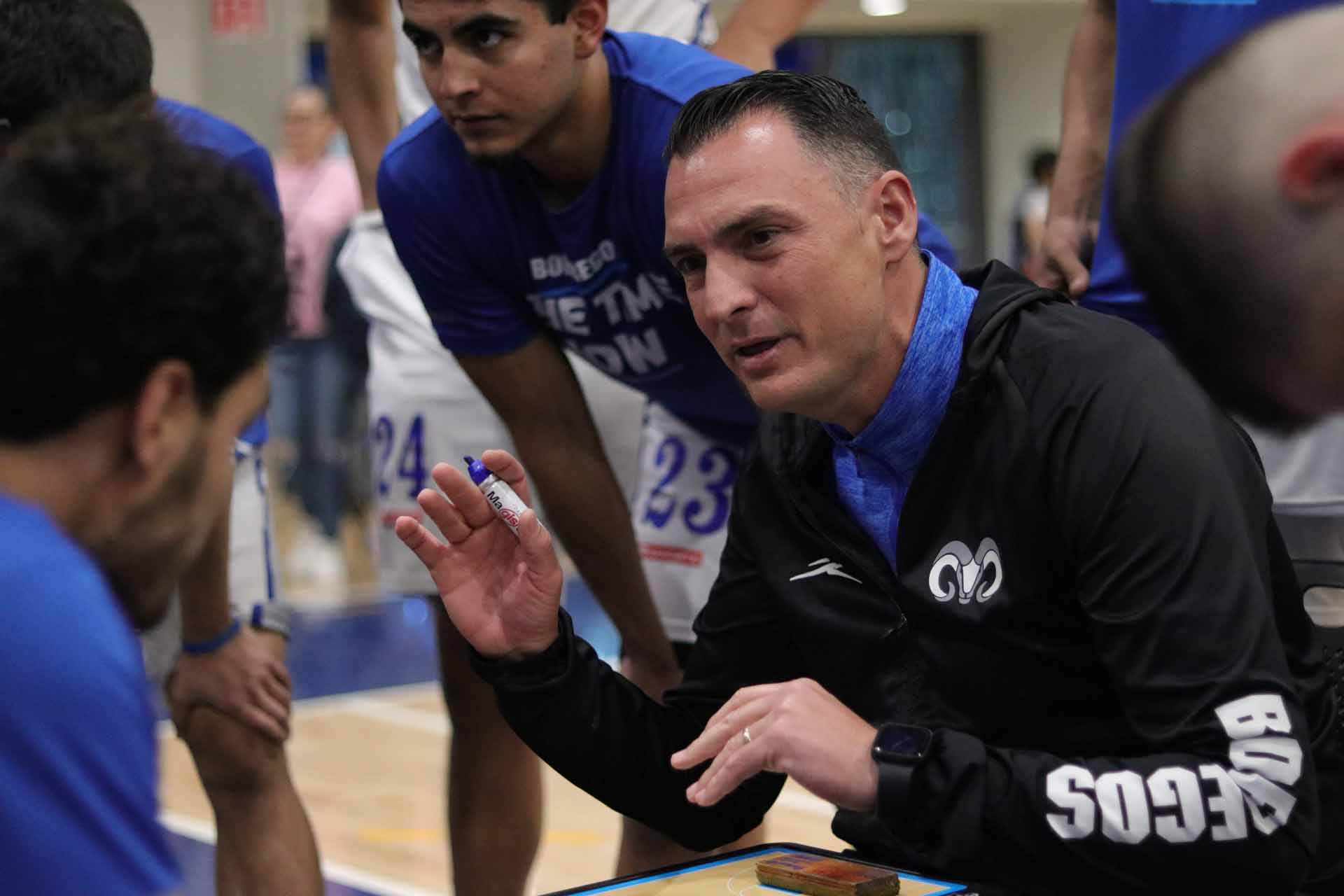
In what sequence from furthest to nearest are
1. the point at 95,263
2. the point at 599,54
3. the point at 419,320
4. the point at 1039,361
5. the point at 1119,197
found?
1. the point at 419,320
2. the point at 599,54
3. the point at 1039,361
4. the point at 95,263
5. the point at 1119,197

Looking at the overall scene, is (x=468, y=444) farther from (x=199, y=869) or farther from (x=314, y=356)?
(x=314, y=356)

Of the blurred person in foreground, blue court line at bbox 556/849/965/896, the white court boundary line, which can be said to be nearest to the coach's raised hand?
blue court line at bbox 556/849/965/896

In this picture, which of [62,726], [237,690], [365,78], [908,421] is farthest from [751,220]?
[365,78]

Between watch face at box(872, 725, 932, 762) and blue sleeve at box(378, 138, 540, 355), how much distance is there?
1.31m

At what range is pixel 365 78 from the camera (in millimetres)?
3613

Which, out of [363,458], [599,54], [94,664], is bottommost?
[363,458]

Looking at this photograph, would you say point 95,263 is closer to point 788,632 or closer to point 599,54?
point 788,632

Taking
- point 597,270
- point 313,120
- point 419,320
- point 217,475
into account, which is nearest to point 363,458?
point 313,120

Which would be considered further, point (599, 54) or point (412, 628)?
point (412, 628)

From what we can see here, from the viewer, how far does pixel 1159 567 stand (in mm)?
1795

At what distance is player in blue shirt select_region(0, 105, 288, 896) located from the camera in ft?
3.93

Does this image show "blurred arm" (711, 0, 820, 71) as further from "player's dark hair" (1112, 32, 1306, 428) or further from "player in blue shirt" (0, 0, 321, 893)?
"player's dark hair" (1112, 32, 1306, 428)

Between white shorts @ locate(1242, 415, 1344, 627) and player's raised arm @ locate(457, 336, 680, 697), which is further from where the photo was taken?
player's raised arm @ locate(457, 336, 680, 697)

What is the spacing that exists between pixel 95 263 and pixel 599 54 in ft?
5.18
